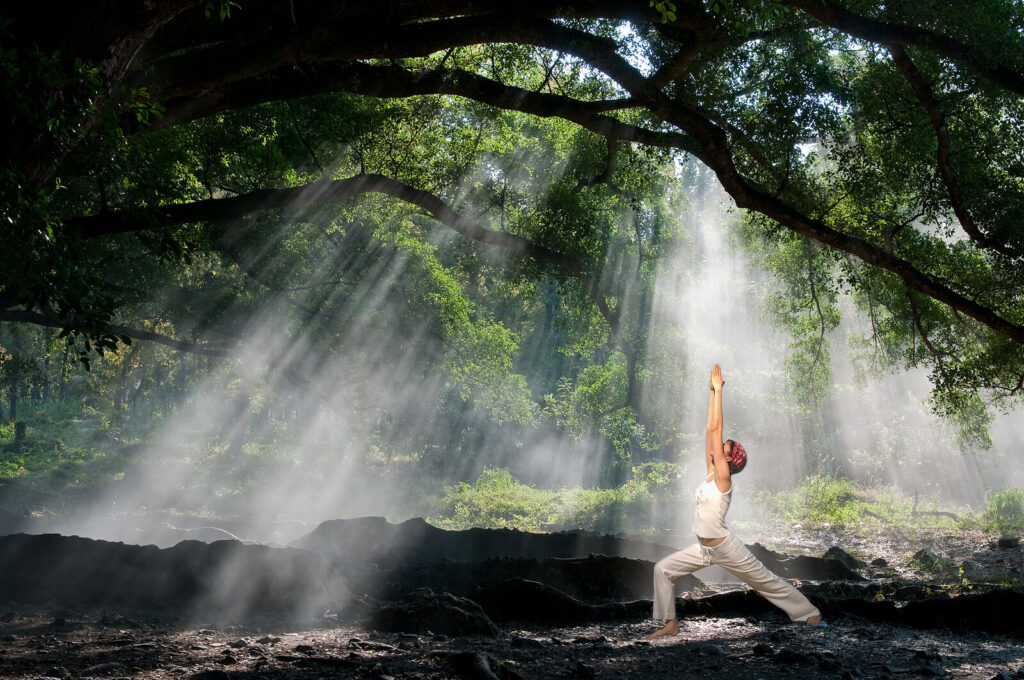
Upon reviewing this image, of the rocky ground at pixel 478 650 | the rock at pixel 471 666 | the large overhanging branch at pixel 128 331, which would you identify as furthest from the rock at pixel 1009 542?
the large overhanging branch at pixel 128 331

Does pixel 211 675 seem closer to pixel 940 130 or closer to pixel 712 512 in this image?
pixel 712 512

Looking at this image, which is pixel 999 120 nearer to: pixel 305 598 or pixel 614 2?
pixel 614 2

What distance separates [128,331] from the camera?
43.3ft

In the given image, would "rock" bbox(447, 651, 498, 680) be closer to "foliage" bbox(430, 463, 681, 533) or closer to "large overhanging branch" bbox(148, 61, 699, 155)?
"large overhanging branch" bbox(148, 61, 699, 155)

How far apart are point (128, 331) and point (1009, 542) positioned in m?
14.7

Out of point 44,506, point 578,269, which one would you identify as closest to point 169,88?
point 578,269

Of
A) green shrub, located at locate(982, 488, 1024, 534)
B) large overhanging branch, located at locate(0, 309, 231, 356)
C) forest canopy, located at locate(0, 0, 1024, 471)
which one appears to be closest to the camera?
forest canopy, located at locate(0, 0, 1024, 471)

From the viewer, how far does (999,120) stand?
9.32 m

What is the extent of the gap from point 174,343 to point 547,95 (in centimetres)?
977

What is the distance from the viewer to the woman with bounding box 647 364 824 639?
5.16 m

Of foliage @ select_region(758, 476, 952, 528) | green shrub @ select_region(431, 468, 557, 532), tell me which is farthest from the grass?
green shrub @ select_region(431, 468, 557, 532)

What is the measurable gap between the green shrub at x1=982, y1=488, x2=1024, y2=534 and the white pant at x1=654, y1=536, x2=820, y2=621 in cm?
953

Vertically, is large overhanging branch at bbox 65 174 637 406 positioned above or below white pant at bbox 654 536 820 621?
above

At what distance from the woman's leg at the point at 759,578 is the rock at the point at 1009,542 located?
7.68 m
